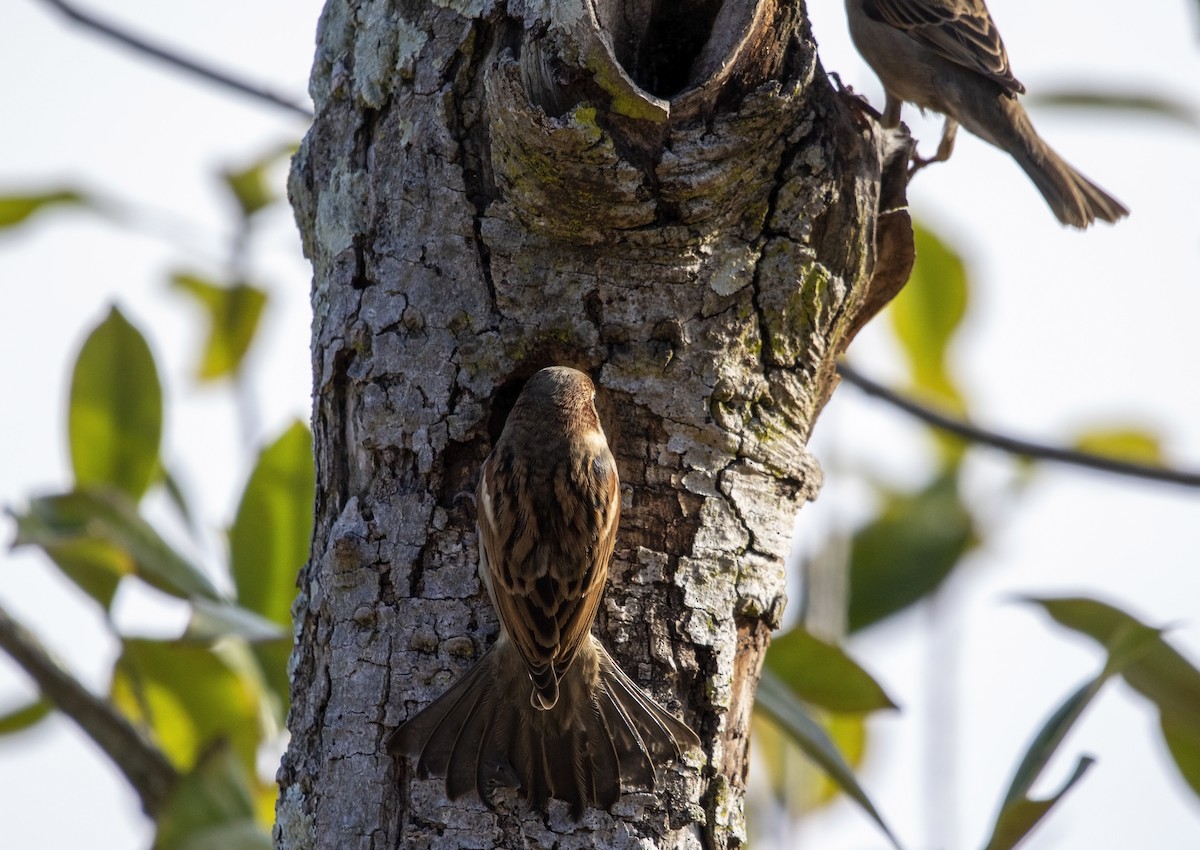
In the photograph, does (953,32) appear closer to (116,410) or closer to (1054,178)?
(1054,178)

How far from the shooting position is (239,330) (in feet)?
15.2

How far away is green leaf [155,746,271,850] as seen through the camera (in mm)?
2867

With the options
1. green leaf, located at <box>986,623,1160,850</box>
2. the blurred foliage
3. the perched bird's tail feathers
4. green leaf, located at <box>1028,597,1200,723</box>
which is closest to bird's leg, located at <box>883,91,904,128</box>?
the perched bird's tail feathers

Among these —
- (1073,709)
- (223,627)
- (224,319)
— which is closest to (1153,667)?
(1073,709)

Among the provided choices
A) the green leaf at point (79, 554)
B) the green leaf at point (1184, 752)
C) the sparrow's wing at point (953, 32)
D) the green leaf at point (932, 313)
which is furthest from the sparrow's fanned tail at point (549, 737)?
the green leaf at point (932, 313)

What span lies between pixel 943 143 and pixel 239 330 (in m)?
2.42

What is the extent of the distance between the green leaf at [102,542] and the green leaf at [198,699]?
228 millimetres

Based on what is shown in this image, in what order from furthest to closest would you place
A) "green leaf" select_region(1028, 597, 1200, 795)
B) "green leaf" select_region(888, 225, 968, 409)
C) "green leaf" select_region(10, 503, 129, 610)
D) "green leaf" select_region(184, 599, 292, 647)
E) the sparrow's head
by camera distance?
"green leaf" select_region(888, 225, 968, 409) → "green leaf" select_region(10, 503, 129, 610) → "green leaf" select_region(184, 599, 292, 647) → "green leaf" select_region(1028, 597, 1200, 795) → the sparrow's head

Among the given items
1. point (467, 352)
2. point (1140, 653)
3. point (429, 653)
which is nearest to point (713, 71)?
point (467, 352)

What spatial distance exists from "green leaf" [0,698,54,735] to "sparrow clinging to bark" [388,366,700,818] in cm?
175

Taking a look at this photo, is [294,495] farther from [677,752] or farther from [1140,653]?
[1140,653]

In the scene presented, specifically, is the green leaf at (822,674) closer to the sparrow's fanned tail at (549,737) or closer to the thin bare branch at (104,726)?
the sparrow's fanned tail at (549,737)

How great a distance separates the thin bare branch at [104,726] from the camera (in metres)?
3.17

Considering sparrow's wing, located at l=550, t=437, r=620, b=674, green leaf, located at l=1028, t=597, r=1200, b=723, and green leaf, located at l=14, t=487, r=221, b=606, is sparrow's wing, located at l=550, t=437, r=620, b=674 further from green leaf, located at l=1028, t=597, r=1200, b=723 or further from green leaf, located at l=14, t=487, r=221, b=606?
green leaf, located at l=14, t=487, r=221, b=606
